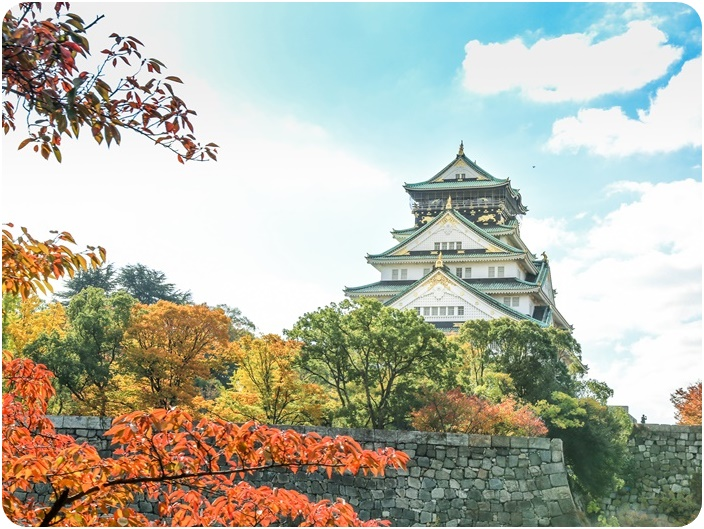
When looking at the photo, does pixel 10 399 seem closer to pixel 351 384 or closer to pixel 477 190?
pixel 351 384

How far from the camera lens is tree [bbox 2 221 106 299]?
2.58 m

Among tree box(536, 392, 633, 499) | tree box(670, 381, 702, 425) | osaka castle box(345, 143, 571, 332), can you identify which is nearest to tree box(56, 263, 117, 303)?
osaka castle box(345, 143, 571, 332)

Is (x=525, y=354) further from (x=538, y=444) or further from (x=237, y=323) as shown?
(x=237, y=323)

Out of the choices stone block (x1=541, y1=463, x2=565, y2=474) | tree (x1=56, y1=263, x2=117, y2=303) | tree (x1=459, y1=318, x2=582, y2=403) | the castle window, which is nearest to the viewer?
stone block (x1=541, y1=463, x2=565, y2=474)

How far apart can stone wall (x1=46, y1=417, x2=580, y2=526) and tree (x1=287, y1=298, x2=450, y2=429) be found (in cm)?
199

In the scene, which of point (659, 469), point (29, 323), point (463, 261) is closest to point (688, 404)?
point (659, 469)

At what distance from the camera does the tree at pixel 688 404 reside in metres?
15.0

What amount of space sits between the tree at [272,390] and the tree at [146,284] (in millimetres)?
5885

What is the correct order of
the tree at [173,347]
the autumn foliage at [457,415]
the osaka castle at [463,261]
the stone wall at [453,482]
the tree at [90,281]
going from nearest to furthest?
the stone wall at [453,482]
the autumn foliage at [457,415]
the tree at [173,347]
the tree at [90,281]
the osaka castle at [463,261]

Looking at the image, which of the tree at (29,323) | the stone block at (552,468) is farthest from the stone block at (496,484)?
the tree at (29,323)

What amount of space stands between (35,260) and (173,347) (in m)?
7.21

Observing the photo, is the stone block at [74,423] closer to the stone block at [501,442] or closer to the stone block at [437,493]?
the stone block at [437,493]

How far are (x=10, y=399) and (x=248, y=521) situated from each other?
3.94 feet

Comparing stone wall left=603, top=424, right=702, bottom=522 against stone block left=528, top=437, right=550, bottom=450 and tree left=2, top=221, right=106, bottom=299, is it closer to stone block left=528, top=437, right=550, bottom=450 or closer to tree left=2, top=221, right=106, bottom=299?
stone block left=528, top=437, right=550, bottom=450
